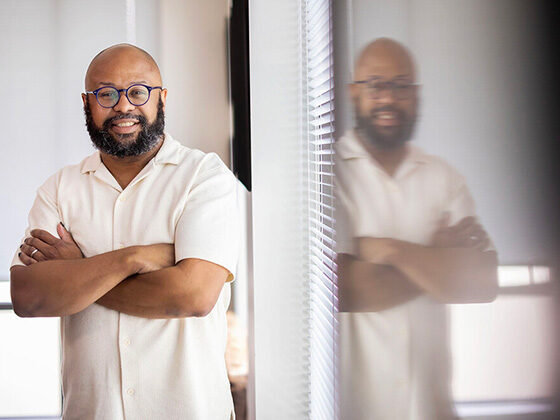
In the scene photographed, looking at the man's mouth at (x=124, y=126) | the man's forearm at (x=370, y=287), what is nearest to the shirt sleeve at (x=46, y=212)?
the man's mouth at (x=124, y=126)

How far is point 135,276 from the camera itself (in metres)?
1.38

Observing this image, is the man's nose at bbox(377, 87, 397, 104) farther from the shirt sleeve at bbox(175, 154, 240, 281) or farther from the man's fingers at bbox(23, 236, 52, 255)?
the man's fingers at bbox(23, 236, 52, 255)

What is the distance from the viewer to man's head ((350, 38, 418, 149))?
0.18m

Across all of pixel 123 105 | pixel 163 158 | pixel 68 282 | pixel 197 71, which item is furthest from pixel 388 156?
pixel 197 71

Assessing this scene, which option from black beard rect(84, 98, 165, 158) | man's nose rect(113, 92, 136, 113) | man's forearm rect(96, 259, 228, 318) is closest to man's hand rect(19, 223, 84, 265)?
man's forearm rect(96, 259, 228, 318)

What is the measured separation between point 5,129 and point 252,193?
160 centimetres

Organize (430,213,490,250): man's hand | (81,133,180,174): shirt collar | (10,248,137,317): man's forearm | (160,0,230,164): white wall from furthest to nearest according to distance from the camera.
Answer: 1. (160,0,230,164): white wall
2. (81,133,180,174): shirt collar
3. (10,248,137,317): man's forearm
4. (430,213,490,250): man's hand

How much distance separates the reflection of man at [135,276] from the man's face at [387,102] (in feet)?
3.89

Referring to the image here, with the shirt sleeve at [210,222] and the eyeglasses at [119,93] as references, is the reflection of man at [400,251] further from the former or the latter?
the eyeglasses at [119,93]

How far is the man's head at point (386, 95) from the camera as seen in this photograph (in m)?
→ 0.18

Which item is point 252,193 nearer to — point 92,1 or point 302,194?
point 302,194

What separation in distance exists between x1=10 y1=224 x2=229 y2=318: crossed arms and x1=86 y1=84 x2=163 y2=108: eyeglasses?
482mm

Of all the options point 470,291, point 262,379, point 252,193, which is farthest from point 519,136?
point 262,379

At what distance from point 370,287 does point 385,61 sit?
3.6 inches
